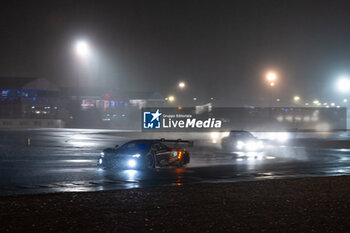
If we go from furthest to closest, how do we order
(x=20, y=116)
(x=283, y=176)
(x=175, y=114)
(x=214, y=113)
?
1. (x=20, y=116)
2. (x=214, y=113)
3. (x=175, y=114)
4. (x=283, y=176)

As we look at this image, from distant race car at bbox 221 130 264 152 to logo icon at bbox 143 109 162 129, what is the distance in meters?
15.4

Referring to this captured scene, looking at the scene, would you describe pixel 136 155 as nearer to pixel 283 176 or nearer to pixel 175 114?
pixel 283 176

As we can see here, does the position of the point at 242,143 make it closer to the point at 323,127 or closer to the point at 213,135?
the point at 213,135

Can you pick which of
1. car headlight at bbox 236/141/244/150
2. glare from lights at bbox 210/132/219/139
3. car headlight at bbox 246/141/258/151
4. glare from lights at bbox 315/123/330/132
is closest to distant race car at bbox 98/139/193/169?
car headlight at bbox 246/141/258/151

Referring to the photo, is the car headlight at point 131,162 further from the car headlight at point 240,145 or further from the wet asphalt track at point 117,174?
the car headlight at point 240,145

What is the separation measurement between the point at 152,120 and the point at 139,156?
102ft

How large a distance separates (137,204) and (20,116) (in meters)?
72.5

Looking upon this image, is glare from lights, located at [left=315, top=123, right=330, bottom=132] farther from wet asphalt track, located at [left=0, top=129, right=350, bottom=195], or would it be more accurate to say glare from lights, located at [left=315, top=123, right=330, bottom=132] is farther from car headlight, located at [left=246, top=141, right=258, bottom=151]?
wet asphalt track, located at [left=0, top=129, right=350, bottom=195]

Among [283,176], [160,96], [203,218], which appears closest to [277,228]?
[203,218]

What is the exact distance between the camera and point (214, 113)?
5566cm

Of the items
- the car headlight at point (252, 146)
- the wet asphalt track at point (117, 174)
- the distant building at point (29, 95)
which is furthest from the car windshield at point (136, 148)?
the distant building at point (29, 95)

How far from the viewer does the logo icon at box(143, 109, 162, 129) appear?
49.5 meters

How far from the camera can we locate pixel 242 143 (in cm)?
3350

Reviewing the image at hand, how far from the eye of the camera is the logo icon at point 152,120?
49.5m
